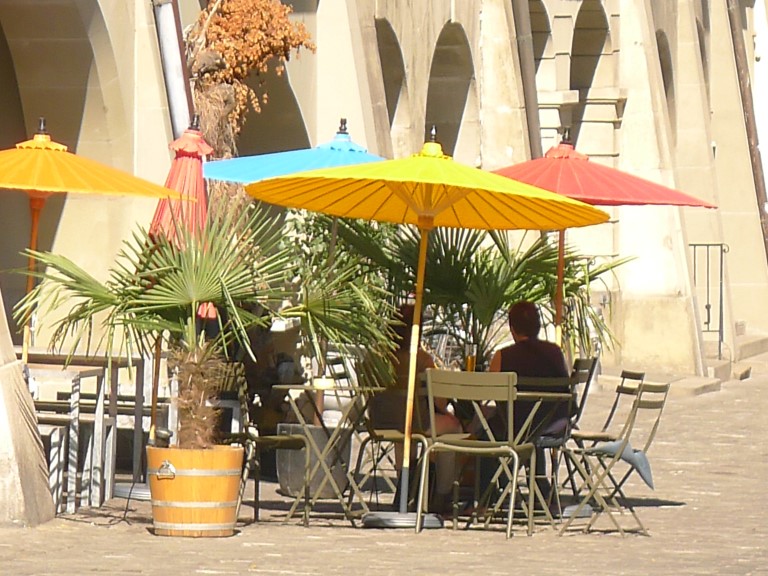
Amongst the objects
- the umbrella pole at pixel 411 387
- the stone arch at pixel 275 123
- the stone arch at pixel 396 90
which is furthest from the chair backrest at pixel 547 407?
the stone arch at pixel 396 90

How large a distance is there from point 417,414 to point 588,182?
1800 millimetres

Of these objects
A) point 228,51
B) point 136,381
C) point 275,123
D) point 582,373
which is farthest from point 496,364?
point 275,123

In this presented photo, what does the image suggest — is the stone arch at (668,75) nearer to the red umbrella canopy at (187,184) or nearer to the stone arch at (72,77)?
the stone arch at (72,77)

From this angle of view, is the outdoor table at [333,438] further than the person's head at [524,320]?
No

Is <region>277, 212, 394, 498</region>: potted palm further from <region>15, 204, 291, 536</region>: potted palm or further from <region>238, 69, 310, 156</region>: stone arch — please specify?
<region>238, 69, 310, 156</region>: stone arch

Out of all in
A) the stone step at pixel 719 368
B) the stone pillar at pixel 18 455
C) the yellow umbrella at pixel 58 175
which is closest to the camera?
the stone pillar at pixel 18 455

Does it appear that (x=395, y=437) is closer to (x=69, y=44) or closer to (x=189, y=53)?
(x=69, y=44)

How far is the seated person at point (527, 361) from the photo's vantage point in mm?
9141

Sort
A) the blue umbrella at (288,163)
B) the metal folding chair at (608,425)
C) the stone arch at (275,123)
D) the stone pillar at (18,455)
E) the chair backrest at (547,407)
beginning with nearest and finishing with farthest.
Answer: the stone pillar at (18,455), the chair backrest at (547,407), the metal folding chair at (608,425), the blue umbrella at (288,163), the stone arch at (275,123)

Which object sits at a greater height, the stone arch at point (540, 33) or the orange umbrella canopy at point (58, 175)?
the stone arch at point (540, 33)

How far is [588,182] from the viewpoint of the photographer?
9.91 m

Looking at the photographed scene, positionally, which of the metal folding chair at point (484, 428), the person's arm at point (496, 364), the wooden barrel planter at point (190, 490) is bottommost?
the wooden barrel planter at point (190, 490)

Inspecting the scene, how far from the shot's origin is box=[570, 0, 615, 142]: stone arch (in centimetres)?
2372

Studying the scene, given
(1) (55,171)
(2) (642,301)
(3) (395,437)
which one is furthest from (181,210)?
(2) (642,301)
